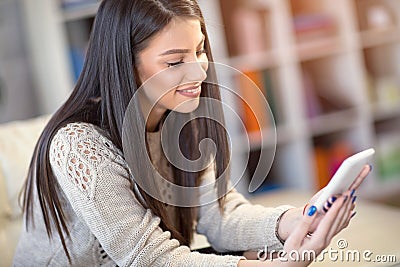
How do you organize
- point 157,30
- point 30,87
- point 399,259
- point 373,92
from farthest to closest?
point 373,92 < point 30,87 < point 399,259 < point 157,30

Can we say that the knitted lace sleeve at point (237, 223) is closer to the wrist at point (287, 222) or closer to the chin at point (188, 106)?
the wrist at point (287, 222)

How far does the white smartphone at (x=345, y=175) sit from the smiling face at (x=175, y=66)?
11.3 inches

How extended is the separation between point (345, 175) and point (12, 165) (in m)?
0.88

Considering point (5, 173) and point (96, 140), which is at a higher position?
point (96, 140)

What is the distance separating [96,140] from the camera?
1.29m

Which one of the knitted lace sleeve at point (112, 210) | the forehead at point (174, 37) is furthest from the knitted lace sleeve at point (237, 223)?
the forehead at point (174, 37)

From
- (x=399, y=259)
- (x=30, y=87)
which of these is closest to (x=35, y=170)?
(x=399, y=259)

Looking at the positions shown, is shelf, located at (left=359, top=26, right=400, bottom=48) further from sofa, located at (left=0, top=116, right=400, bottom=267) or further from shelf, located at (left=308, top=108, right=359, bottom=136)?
sofa, located at (left=0, top=116, right=400, bottom=267)

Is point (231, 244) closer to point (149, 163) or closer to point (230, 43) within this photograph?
point (149, 163)

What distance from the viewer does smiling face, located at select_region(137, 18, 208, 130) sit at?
126cm

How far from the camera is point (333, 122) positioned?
3008 millimetres

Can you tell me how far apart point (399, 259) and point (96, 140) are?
0.57 m

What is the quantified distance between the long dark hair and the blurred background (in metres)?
1.21

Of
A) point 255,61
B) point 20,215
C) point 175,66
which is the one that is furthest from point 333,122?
point 175,66
